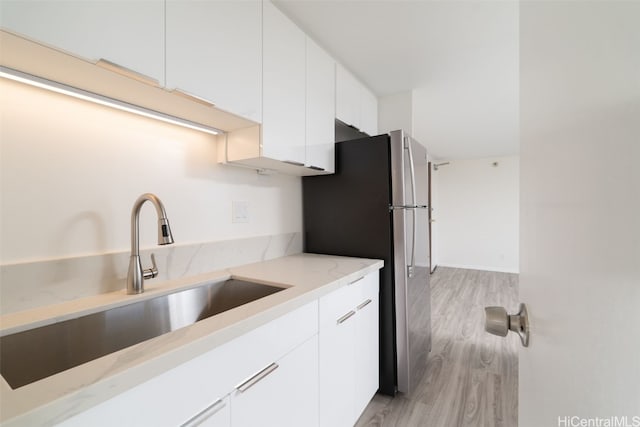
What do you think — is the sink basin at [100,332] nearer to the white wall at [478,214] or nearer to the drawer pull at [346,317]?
the drawer pull at [346,317]

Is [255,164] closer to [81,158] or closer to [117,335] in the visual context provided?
[81,158]

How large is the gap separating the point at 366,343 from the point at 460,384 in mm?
923

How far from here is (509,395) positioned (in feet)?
5.50

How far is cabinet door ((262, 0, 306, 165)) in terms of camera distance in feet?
4.27

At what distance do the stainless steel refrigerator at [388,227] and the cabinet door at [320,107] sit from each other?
146 mm

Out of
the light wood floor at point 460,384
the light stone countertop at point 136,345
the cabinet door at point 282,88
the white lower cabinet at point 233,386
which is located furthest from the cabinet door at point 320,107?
the light wood floor at point 460,384

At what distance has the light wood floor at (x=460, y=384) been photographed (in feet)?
4.90

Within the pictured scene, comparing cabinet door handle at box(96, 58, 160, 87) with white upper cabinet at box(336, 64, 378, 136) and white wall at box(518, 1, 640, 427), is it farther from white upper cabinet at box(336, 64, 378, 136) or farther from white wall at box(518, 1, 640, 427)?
white upper cabinet at box(336, 64, 378, 136)

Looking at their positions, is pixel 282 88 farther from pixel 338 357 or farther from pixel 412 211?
pixel 338 357

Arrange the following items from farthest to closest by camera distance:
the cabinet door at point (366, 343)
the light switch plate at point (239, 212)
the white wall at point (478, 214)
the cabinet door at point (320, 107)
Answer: the white wall at point (478, 214) → the cabinet door at point (320, 107) → the light switch plate at point (239, 212) → the cabinet door at point (366, 343)

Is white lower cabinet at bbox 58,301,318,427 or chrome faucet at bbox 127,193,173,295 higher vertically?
chrome faucet at bbox 127,193,173,295

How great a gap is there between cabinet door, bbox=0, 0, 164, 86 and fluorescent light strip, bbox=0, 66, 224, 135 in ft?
0.82

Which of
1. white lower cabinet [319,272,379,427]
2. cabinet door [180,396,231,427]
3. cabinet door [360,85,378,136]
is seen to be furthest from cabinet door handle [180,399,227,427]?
cabinet door [360,85,378,136]

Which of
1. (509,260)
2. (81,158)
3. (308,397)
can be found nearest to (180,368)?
(308,397)
